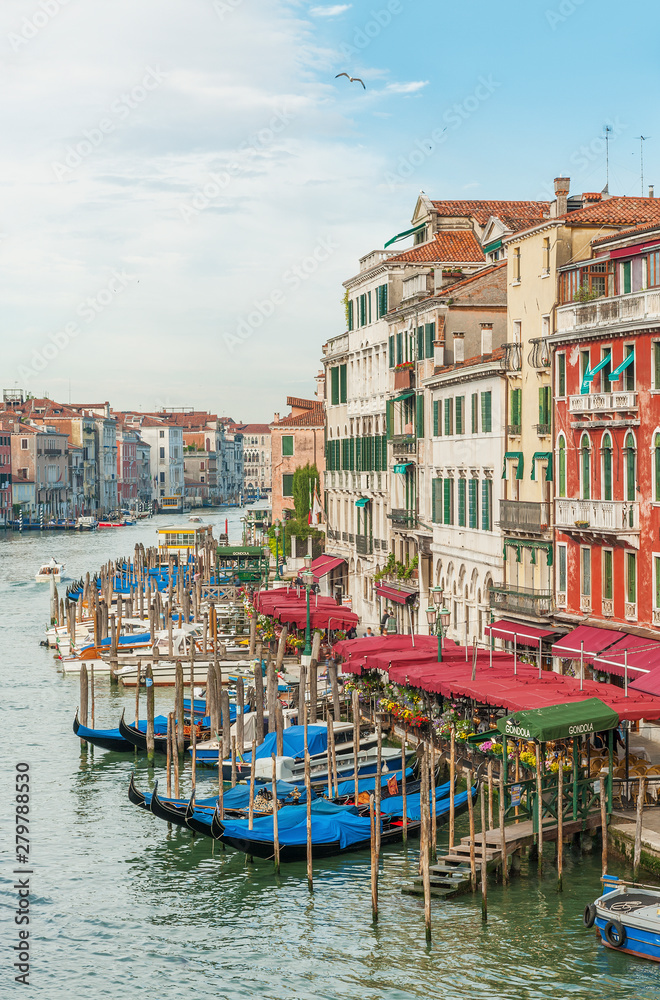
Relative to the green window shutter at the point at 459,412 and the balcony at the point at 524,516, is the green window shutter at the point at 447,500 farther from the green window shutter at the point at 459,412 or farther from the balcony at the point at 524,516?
the balcony at the point at 524,516

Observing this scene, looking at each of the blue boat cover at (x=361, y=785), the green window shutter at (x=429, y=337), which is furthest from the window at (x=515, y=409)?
the blue boat cover at (x=361, y=785)

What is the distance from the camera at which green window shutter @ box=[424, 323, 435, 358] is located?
31650mm

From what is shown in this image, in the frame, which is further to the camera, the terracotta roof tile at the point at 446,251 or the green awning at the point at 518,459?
the terracotta roof tile at the point at 446,251

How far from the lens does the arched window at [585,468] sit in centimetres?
2406

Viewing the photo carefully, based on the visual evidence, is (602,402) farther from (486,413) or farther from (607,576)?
(486,413)

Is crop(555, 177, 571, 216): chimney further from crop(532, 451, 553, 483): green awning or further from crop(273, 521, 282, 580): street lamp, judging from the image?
crop(273, 521, 282, 580): street lamp

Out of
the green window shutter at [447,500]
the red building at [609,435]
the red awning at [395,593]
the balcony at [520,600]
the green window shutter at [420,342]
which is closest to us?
the red building at [609,435]

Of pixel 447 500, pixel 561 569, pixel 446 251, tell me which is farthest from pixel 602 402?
pixel 446 251

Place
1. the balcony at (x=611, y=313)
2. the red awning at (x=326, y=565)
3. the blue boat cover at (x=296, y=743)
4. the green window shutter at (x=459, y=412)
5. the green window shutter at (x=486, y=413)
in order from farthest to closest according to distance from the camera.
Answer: the red awning at (x=326, y=565) → the green window shutter at (x=459, y=412) → the green window shutter at (x=486, y=413) → the blue boat cover at (x=296, y=743) → the balcony at (x=611, y=313)

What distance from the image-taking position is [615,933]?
1523 cm

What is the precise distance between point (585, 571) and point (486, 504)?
14.5 ft

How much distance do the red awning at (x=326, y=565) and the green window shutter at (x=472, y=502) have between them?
1220 centimetres

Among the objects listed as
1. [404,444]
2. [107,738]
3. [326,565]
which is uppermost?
[404,444]

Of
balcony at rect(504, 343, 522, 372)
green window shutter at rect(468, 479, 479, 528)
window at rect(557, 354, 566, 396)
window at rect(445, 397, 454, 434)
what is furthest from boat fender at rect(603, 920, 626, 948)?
window at rect(445, 397, 454, 434)
